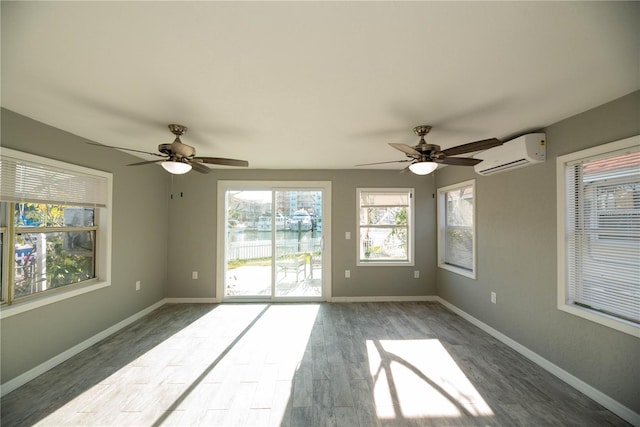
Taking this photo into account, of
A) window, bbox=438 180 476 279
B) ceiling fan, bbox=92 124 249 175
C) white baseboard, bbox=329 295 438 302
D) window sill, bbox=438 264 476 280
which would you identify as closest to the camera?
ceiling fan, bbox=92 124 249 175

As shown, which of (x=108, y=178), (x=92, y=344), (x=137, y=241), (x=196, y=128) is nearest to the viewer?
(x=196, y=128)

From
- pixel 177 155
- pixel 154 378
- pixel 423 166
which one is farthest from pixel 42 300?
pixel 423 166

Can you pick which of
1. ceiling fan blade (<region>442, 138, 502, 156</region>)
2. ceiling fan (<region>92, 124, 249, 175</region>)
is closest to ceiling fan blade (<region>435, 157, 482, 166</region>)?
ceiling fan blade (<region>442, 138, 502, 156</region>)

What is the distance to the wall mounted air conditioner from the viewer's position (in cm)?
254

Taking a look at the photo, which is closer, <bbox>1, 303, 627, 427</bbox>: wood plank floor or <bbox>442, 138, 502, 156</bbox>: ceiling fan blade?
<bbox>1, 303, 627, 427</bbox>: wood plank floor

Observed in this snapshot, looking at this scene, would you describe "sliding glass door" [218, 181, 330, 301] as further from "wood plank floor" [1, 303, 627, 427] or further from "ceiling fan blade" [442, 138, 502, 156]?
"ceiling fan blade" [442, 138, 502, 156]

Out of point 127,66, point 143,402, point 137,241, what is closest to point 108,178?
point 137,241

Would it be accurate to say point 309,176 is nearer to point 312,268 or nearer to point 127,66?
point 312,268

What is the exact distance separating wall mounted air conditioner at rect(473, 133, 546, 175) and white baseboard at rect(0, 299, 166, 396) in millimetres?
5079

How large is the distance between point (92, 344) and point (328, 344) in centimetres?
271

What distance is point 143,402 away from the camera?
2.03 metres

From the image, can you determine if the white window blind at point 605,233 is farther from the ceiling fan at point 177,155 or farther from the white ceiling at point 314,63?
the ceiling fan at point 177,155

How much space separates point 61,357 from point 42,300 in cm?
64

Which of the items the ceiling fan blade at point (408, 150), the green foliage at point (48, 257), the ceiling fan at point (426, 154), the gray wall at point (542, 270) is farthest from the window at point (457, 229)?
the green foliage at point (48, 257)
